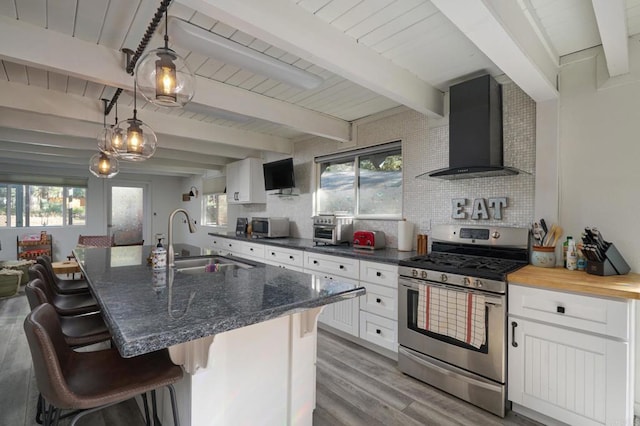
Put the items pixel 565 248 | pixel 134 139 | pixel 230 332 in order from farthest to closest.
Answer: pixel 134 139, pixel 565 248, pixel 230 332

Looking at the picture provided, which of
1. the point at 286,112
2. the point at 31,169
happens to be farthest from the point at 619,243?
the point at 31,169

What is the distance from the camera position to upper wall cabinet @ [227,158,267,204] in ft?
17.2

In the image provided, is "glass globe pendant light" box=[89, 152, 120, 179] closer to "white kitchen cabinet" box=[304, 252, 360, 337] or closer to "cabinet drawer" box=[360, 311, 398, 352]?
"white kitchen cabinet" box=[304, 252, 360, 337]

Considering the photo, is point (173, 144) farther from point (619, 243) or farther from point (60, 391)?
point (619, 243)

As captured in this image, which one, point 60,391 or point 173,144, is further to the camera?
point 173,144

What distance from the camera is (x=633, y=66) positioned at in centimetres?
207

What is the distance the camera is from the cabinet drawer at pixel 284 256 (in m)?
3.68

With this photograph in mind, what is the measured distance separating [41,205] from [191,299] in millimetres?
7695

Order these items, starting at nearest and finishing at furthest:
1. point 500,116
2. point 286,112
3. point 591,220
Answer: point 591,220
point 500,116
point 286,112

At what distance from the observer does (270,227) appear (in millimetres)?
4531

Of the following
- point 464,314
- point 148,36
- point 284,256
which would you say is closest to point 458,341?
point 464,314

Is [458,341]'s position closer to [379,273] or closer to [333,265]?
[379,273]

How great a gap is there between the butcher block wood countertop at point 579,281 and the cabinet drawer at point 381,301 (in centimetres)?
97

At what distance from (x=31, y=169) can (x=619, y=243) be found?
931cm
